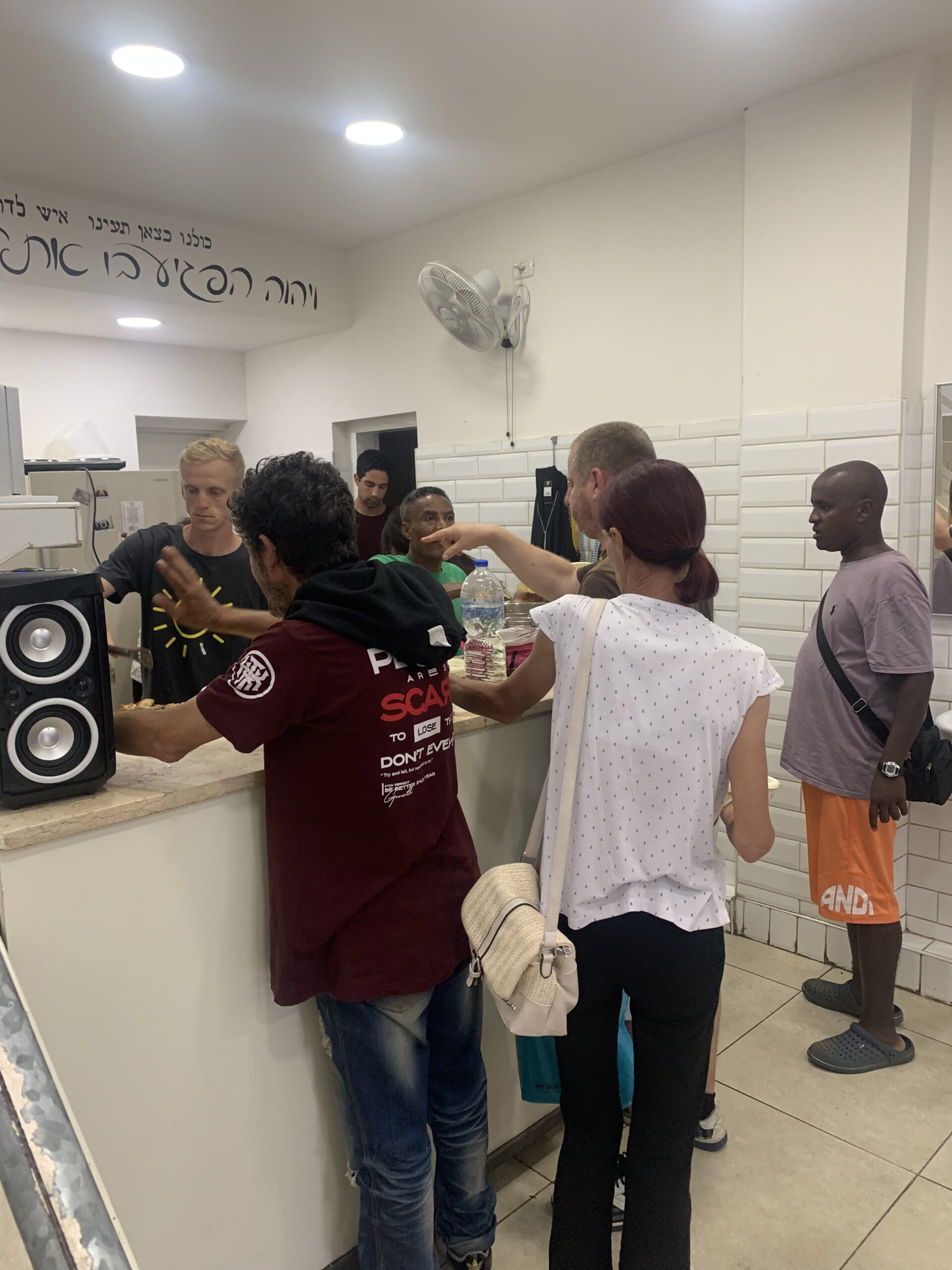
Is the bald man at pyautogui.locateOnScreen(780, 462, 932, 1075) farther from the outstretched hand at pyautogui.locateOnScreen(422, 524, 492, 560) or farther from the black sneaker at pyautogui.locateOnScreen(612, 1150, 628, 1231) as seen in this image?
the outstretched hand at pyautogui.locateOnScreen(422, 524, 492, 560)

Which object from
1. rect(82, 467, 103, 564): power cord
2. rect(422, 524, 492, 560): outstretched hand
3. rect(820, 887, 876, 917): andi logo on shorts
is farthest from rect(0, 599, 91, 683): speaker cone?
rect(82, 467, 103, 564): power cord

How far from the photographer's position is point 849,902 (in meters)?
2.60

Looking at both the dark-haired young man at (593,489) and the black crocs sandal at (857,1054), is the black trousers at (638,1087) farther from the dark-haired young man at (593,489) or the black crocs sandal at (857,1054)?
the black crocs sandal at (857,1054)

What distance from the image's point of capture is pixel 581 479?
191 cm

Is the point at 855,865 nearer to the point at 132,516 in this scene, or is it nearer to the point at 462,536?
the point at 462,536

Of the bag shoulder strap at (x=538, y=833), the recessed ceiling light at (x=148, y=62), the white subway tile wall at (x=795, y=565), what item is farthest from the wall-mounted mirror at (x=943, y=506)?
the recessed ceiling light at (x=148, y=62)

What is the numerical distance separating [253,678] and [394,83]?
2.50m

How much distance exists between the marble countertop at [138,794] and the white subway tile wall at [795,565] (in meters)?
2.21

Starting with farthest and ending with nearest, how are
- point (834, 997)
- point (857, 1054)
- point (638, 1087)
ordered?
point (834, 997) → point (857, 1054) → point (638, 1087)

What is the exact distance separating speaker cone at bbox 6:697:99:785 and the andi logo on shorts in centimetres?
216

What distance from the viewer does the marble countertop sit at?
1302mm

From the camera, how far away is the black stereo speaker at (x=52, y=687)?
4.12ft

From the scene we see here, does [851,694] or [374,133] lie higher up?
[374,133]

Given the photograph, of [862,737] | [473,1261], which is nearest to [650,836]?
[473,1261]
